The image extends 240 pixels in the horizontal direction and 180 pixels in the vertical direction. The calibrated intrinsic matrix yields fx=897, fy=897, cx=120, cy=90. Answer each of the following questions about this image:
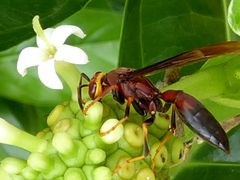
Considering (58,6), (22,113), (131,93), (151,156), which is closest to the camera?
(151,156)

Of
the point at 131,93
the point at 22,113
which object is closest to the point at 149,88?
the point at 131,93

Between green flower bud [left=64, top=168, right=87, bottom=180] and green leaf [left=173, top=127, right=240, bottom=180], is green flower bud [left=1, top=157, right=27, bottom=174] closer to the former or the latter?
green flower bud [left=64, top=168, right=87, bottom=180]

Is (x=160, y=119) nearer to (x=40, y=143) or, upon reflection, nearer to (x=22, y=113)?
(x=40, y=143)

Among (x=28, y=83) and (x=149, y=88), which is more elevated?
(x=28, y=83)

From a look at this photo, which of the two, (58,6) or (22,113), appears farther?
(22,113)

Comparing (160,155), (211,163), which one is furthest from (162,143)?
(211,163)

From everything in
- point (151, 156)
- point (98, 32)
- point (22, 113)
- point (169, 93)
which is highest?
point (98, 32)

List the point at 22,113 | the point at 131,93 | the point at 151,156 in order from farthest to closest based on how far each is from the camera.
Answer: the point at 22,113 < the point at 131,93 < the point at 151,156
